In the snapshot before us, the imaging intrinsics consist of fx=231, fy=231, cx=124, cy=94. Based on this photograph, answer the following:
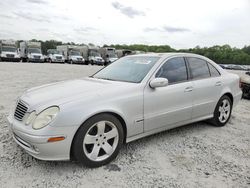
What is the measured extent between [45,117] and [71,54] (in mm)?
29498

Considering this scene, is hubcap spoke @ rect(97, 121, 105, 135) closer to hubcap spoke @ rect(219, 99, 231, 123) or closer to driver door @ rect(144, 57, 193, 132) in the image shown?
driver door @ rect(144, 57, 193, 132)

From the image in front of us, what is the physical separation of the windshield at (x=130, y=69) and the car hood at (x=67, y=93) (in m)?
0.27

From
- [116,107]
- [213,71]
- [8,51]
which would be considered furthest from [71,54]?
[116,107]

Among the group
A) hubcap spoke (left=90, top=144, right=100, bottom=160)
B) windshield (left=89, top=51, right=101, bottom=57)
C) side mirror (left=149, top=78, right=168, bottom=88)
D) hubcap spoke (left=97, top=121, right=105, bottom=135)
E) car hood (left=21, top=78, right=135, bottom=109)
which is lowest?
hubcap spoke (left=90, top=144, right=100, bottom=160)

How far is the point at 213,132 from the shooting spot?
428cm

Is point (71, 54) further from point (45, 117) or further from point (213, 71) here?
point (45, 117)

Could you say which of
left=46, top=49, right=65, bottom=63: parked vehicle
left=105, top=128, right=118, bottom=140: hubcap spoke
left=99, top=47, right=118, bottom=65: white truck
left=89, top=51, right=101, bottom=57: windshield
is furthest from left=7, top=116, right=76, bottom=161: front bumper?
left=89, top=51, right=101, bottom=57: windshield

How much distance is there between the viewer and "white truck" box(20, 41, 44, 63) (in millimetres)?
27172

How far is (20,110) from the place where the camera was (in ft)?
9.72

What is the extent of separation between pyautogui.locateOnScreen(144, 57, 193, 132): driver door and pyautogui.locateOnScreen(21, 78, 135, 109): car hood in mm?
468

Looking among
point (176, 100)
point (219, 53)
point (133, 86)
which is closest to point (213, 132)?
point (176, 100)

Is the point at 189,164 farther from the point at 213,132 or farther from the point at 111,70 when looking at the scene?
the point at 111,70

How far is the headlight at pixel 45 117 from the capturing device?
8.46 feet

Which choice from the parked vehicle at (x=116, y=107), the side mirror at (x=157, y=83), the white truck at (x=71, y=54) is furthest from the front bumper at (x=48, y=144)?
the white truck at (x=71, y=54)
